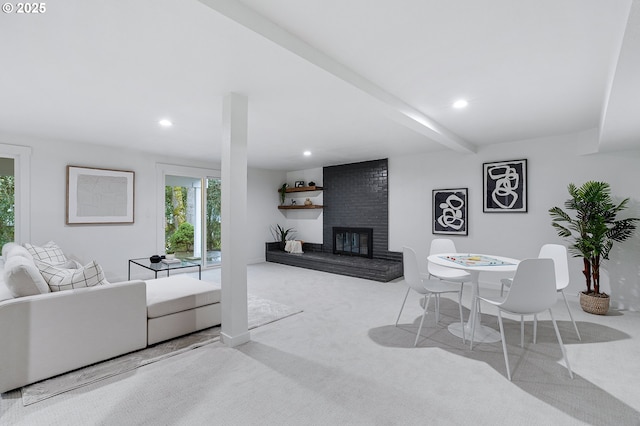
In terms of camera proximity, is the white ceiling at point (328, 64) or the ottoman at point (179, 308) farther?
the ottoman at point (179, 308)

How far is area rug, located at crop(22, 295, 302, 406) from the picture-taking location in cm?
201

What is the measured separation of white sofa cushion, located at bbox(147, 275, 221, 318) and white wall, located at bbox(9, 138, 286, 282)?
2228mm

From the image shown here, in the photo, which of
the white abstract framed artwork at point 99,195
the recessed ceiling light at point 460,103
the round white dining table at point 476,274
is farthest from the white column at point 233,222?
the white abstract framed artwork at point 99,195

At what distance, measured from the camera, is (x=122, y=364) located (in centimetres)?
236

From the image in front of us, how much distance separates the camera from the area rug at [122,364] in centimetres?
201

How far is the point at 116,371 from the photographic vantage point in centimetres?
225

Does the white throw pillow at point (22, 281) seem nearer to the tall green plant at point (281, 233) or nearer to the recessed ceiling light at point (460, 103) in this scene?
the recessed ceiling light at point (460, 103)

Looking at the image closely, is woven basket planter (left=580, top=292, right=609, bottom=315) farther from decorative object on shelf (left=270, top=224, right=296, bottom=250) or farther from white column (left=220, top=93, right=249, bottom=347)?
decorative object on shelf (left=270, top=224, right=296, bottom=250)

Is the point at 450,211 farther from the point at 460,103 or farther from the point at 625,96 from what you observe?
the point at 625,96

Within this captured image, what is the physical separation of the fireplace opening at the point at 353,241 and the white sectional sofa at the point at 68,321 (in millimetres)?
4084

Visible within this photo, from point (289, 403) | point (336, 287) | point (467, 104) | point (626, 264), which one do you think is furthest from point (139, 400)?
point (626, 264)

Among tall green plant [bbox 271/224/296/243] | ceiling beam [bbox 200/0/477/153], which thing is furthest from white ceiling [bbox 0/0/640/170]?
tall green plant [bbox 271/224/296/243]

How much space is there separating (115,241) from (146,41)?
4.17 m

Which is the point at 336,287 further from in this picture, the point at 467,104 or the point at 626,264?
the point at 626,264
